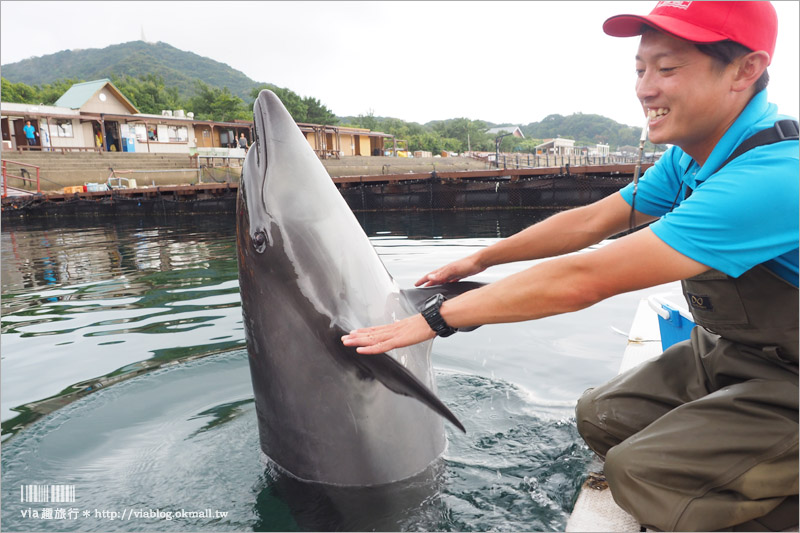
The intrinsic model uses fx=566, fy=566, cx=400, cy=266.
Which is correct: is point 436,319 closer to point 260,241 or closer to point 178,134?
point 260,241

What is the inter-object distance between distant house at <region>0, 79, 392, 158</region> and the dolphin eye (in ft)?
107

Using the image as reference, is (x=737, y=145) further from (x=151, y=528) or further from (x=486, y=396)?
(x=151, y=528)

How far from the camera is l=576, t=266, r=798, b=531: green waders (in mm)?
2318

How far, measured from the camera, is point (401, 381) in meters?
2.61

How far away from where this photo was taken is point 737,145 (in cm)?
240

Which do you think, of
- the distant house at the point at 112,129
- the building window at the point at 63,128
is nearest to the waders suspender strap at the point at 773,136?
the distant house at the point at 112,129

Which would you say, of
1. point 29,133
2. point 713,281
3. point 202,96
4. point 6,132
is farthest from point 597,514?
point 202,96

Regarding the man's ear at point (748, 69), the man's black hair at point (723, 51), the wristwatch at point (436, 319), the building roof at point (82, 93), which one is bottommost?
the wristwatch at point (436, 319)

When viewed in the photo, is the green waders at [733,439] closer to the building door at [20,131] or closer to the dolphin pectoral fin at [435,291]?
the dolphin pectoral fin at [435,291]

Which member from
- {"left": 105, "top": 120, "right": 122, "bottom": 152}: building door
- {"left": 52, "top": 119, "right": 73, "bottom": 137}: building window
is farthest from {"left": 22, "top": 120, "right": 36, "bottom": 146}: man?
{"left": 105, "top": 120, "right": 122, "bottom": 152}: building door

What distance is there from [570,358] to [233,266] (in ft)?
22.2

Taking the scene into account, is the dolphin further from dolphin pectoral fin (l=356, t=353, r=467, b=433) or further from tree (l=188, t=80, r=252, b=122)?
tree (l=188, t=80, r=252, b=122)

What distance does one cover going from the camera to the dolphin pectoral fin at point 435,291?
10.3 ft

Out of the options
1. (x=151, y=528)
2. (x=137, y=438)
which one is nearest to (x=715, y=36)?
(x=151, y=528)
